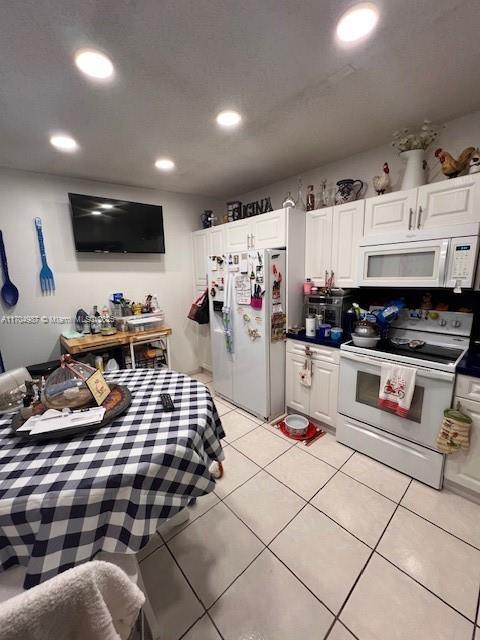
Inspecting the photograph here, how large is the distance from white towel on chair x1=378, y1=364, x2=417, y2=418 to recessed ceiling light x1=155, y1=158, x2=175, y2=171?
94.3 inches

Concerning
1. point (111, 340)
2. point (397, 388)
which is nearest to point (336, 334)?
point (397, 388)

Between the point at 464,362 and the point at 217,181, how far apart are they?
8.93ft

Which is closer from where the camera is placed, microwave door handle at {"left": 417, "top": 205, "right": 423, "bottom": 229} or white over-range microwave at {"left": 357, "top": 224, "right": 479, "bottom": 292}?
white over-range microwave at {"left": 357, "top": 224, "right": 479, "bottom": 292}

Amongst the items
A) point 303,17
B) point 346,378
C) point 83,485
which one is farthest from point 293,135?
point 83,485

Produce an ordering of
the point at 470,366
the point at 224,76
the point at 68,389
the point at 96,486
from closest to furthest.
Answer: the point at 96,486 < the point at 68,389 < the point at 224,76 < the point at 470,366

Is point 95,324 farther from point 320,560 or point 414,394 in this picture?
point 414,394

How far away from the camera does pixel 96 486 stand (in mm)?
831

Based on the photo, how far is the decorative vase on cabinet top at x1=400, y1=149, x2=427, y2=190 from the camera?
6.18ft

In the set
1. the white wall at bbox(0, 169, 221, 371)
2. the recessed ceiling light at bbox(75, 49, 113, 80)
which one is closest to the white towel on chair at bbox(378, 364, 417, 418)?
the recessed ceiling light at bbox(75, 49, 113, 80)

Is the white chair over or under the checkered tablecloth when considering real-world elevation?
under

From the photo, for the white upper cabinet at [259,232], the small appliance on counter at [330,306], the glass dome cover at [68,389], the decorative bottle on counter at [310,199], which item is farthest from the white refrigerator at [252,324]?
the glass dome cover at [68,389]

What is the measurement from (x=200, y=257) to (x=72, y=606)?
3.23 metres

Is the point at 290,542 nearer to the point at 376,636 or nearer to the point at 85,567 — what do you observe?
the point at 376,636

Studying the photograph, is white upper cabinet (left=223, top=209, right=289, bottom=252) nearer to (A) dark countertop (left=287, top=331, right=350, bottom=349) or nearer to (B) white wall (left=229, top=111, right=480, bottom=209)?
(B) white wall (left=229, top=111, right=480, bottom=209)
